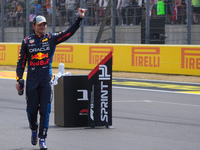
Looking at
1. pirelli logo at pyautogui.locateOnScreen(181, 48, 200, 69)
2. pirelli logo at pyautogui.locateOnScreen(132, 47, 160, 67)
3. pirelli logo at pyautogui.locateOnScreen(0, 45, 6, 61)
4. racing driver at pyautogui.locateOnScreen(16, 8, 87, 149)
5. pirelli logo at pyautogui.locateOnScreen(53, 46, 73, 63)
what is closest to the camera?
racing driver at pyautogui.locateOnScreen(16, 8, 87, 149)

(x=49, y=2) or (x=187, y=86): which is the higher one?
(x=49, y=2)

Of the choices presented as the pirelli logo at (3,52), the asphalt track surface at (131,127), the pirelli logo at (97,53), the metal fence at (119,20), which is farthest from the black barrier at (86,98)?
the pirelli logo at (3,52)

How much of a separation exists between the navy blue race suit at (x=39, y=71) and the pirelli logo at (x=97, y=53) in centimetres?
1464

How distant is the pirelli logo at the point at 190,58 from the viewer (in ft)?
62.6

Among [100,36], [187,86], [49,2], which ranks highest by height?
[49,2]

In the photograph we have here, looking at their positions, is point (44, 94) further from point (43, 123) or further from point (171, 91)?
point (171, 91)

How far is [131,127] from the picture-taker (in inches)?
356

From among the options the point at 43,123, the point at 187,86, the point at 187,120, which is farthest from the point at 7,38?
the point at 43,123

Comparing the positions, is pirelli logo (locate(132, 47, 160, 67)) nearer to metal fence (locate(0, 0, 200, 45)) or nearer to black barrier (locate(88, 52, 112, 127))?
metal fence (locate(0, 0, 200, 45))

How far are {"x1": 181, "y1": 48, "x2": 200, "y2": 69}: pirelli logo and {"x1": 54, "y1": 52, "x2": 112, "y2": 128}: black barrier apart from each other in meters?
10.9

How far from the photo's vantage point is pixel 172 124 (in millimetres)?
9406

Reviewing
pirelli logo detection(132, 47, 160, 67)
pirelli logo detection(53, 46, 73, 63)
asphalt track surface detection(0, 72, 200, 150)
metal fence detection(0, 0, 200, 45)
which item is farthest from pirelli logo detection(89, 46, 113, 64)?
asphalt track surface detection(0, 72, 200, 150)

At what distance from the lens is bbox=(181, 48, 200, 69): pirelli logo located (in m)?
19.1

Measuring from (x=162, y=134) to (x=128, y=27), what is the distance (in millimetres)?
13931
